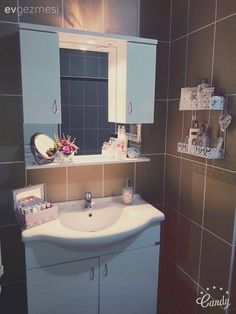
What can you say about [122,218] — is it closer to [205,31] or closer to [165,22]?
[205,31]

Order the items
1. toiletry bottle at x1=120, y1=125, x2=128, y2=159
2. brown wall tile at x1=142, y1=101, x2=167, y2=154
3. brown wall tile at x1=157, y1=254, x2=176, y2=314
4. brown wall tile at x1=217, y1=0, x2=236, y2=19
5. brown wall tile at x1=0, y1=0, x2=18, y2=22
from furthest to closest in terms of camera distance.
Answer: brown wall tile at x1=157, y1=254, x2=176, y2=314 < brown wall tile at x1=142, y1=101, x2=167, y2=154 < toiletry bottle at x1=120, y1=125, x2=128, y2=159 < brown wall tile at x1=0, y1=0, x2=18, y2=22 < brown wall tile at x1=217, y1=0, x2=236, y2=19

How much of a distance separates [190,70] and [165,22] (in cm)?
43

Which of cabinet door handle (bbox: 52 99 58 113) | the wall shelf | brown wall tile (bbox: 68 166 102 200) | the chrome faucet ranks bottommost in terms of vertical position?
the chrome faucet

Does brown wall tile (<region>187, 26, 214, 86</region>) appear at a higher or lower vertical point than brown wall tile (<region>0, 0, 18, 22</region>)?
lower

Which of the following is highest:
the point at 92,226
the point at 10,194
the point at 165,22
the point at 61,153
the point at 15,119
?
the point at 165,22

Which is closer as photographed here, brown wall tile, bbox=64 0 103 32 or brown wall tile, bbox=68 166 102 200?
→ brown wall tile, bbox=64 0 103 32

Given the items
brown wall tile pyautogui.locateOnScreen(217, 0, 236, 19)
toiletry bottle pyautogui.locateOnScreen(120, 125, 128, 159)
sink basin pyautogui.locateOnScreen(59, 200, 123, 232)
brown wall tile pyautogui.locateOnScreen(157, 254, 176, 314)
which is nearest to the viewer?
brown wall tile pyautogui.locateOnScreen(217, 0, 236, 19)

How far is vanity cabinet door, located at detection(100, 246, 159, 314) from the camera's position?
1557 millimetres

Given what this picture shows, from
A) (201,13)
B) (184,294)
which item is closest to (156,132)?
(201,13)

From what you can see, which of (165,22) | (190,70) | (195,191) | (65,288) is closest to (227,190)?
(195,191)

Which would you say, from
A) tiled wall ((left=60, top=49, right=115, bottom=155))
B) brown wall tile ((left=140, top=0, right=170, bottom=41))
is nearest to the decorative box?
tiled wall ((left=60, top=49, right=115, bottom=155))

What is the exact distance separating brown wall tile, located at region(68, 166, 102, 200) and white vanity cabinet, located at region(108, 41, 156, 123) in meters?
0.38

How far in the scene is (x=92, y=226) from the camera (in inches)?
67.4

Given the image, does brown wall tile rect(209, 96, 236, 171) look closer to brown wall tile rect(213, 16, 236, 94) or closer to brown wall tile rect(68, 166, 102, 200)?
brown wall tile rect(213, 16, 236, 94)
